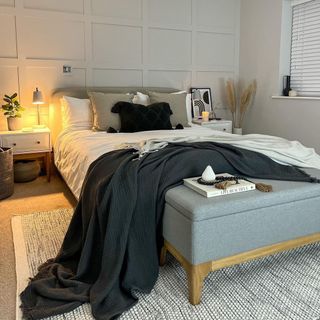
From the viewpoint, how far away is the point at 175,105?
381 cm

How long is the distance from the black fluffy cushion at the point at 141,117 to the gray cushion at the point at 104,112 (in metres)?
0.06

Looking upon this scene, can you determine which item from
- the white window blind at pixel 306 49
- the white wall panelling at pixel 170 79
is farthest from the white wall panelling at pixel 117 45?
the white window blind at pixel 306 49

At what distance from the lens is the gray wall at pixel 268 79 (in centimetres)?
408

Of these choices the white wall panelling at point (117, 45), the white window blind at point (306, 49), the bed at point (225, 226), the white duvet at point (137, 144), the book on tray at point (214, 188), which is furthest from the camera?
the white wall panelling at point (117, 45)

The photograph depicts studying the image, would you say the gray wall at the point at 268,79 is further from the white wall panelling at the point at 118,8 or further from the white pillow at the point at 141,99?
the white pillow at the point at 141,99

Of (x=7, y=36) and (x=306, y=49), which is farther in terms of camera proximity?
(x=306, y=49)

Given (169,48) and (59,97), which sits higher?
(169,48)

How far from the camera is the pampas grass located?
477 cm

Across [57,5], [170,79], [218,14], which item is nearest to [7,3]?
[57,5]

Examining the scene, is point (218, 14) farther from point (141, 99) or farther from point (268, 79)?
point (141, 99)

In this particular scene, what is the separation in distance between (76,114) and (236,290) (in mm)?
2547

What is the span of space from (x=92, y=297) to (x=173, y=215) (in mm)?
572

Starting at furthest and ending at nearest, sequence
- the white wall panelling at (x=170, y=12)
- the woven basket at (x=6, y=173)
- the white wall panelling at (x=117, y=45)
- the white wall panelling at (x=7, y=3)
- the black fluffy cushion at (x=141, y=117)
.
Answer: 1. the white wall panelling at (x=170, y=12)
2. the white wall panelling at (x=117, y=45)
3. the white wall panelling at (x=7, y=3)
4. the black fluffy cushion at (x=141, y=117)
5. the woven basket at (x=6, y=173)

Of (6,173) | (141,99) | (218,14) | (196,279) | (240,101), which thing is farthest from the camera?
(240,101)
